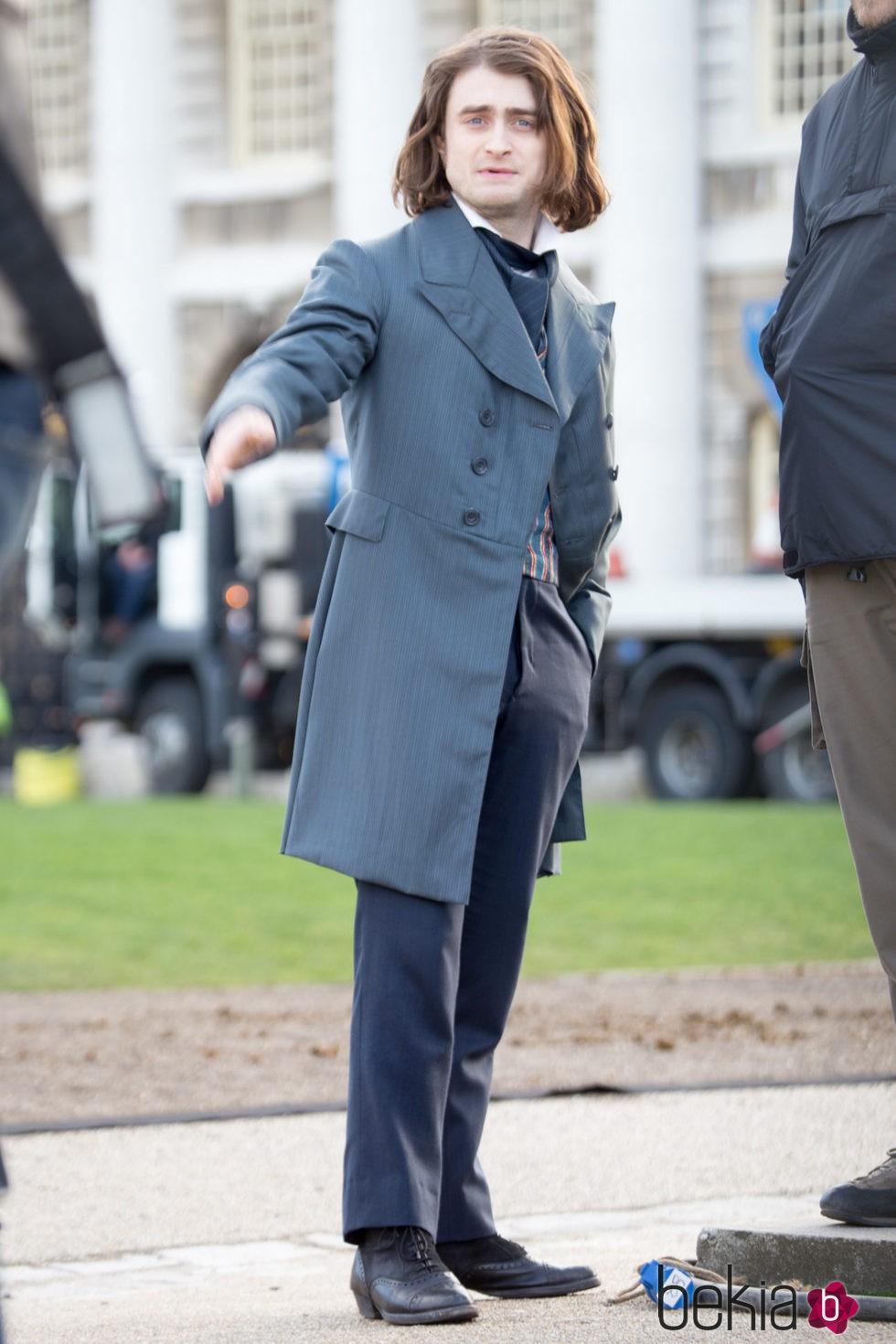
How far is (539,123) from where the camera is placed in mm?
4199

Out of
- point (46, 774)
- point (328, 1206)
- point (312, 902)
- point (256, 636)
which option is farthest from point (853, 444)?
point (46, 774)

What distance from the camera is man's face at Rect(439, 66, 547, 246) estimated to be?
4168mm

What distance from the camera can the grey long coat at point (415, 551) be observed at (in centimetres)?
404

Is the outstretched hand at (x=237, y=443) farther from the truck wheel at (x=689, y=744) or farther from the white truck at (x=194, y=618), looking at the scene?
the white truck at (x=194, y=618)

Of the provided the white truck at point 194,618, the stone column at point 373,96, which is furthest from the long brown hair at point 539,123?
the stone column at point 373,96

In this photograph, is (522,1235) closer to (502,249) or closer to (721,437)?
(502,249)

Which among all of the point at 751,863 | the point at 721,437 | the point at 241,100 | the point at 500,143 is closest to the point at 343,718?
the point at 500,143

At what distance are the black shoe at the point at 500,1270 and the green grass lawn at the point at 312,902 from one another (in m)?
5.21

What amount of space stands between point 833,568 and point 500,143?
0.89 m

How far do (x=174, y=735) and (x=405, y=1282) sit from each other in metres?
19.2

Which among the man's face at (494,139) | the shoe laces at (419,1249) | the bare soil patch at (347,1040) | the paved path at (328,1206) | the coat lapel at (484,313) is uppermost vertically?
the man's face at (494,139)

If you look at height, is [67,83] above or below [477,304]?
above

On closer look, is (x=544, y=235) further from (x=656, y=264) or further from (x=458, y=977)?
(x=656, y=264)

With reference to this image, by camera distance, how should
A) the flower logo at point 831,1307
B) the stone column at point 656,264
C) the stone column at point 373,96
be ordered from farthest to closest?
the stone column at point 373,96 < the stone column at point 656,264 < the flower logo at point 831,1307
